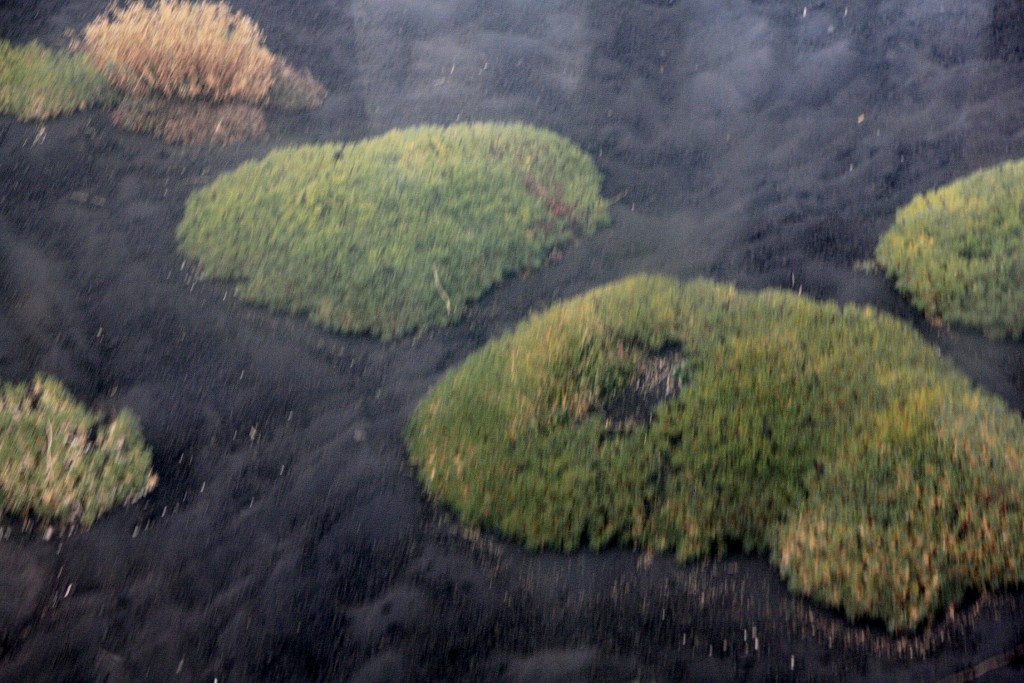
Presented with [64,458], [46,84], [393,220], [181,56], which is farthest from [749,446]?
[46,84]

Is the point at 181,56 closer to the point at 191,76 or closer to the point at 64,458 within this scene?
the point at 191,76

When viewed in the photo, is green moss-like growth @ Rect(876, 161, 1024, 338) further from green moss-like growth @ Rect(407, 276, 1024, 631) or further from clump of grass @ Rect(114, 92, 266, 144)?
clump of grass @ Rect(114, 92, 266, 144)

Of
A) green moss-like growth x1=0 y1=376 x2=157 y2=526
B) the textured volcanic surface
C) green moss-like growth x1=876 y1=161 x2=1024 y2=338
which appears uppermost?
green moss-like growth x1=876 y1=161 x2=1024 y2=338

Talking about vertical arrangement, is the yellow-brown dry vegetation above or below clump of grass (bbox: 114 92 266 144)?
above

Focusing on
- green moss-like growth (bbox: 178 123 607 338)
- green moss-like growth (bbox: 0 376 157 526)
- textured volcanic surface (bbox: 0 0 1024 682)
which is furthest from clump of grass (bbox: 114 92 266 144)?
green moss-like growth (bbox: 0 376 157 526)

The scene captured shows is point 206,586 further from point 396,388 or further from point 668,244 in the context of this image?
point 668,244
